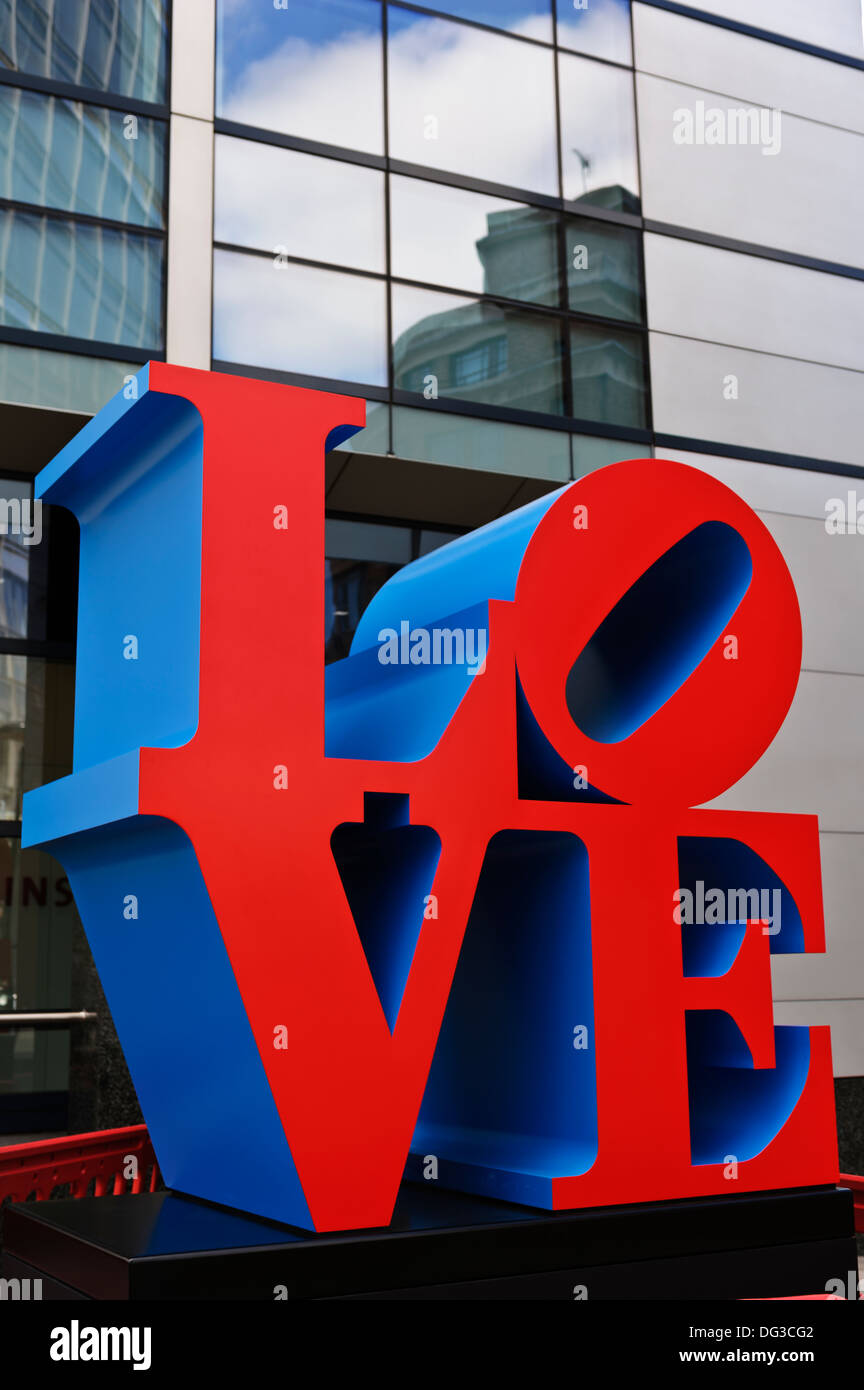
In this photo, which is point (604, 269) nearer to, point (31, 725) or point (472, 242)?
point (472, 242)

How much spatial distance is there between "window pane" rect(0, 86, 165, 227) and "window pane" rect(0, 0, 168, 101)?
29cm

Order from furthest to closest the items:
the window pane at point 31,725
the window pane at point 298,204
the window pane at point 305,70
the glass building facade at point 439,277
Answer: the window pane at point 305,70, the window pane at point 298,204, the window pane at point 31,725, the glass building facade at point 439,277

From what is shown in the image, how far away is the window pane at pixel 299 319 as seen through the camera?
12.1 meters

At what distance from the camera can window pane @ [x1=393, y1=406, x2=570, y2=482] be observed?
12570 millimetres

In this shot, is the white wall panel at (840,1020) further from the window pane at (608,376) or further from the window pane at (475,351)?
the window pane at (475,351)

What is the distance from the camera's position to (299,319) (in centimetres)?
1235

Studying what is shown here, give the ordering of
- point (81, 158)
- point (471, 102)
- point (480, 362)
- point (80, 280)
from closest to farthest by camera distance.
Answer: point (80, 280)
point (81, 158)
point (480, 362)
point (471, 102)

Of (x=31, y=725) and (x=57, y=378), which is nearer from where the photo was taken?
(x=57, y=378)

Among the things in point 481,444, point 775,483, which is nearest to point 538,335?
point 481,444

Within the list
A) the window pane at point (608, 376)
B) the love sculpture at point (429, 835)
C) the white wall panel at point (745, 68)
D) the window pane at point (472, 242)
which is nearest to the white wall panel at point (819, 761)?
the window pane at point (608, 376)

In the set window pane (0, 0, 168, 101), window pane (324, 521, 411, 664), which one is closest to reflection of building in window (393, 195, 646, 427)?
window pane (324, 521, 411, 664)

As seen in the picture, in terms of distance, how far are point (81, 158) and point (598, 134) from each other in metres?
5.30

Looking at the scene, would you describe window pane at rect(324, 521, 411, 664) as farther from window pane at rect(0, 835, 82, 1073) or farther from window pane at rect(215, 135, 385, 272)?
window pane at rect(0, 835, 82, 1073)

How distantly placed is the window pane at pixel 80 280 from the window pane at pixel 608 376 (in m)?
4.02
